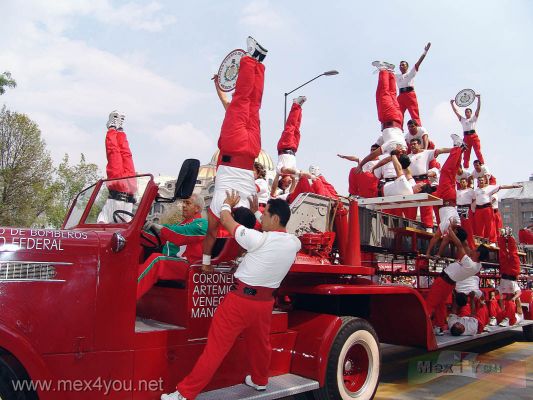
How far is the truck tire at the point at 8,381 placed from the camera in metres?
2.74

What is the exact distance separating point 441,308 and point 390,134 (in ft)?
8.82

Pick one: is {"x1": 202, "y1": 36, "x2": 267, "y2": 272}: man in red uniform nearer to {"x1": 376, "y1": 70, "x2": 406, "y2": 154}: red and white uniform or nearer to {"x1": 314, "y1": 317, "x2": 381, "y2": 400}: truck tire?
{"x1": 314, "y1": 317, "x2": 381, "y2": 400}: truck tire

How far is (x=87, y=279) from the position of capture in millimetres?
3092

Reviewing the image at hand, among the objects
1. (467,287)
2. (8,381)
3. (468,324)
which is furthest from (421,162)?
(8,381)

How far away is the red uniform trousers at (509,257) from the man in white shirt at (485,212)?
55.7 inches

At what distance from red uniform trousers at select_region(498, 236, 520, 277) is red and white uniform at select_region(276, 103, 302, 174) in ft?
13.7

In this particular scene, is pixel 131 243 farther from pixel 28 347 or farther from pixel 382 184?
pixel 382 184

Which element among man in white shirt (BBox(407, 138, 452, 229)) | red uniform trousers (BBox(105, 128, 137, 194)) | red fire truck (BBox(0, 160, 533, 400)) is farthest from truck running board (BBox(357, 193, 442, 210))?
red uniform trousers (BBox(105, 128, 137, 194))

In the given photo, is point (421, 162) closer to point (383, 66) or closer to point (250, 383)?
point (383, 66)

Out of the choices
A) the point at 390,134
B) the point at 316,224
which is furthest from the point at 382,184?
the point at 316,224

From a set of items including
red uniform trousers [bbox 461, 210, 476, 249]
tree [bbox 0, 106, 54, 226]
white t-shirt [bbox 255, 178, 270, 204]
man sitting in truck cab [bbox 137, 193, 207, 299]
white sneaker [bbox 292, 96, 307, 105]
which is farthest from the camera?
tree [bbox 0, 106, 54, 226]

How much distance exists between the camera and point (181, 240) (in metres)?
4.14

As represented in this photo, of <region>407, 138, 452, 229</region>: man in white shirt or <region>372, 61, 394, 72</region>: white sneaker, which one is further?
<region>407, 138, 452, 229</region>: man in white shirt

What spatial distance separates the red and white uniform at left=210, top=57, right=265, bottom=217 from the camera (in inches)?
166
